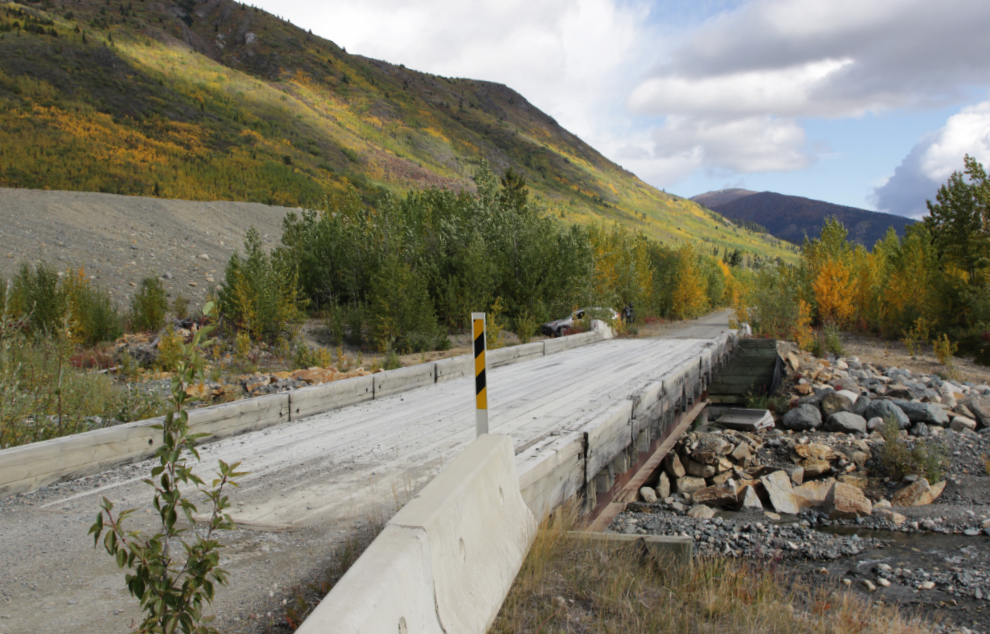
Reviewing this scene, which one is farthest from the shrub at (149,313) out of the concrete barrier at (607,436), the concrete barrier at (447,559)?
the concrete barrier at (447,559)

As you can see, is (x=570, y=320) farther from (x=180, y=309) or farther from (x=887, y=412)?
(x=180, y=309)

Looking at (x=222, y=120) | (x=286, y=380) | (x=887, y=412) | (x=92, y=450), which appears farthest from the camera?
(x=222, y=120)

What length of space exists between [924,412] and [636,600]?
41.3 feet

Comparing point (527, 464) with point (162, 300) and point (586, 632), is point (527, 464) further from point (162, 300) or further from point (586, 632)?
point (162, 300)

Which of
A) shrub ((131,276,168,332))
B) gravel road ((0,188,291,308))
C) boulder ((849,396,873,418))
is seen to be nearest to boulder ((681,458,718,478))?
boulder ((849,396,873,418))

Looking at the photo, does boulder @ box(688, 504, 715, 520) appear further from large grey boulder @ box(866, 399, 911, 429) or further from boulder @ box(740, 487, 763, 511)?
large grey boulder @ box(866, 399, 911, 429)

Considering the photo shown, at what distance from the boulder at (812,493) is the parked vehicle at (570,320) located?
12390 mm

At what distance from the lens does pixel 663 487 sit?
976 cm

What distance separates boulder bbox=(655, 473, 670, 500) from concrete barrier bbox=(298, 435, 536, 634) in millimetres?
6144

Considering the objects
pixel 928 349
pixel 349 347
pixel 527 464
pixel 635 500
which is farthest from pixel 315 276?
pixel 928 349

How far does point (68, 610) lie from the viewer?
9.27 feet

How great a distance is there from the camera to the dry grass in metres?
3.23

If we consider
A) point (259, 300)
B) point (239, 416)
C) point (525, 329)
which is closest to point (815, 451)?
point (525, 329)

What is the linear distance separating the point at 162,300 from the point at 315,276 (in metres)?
5.17
